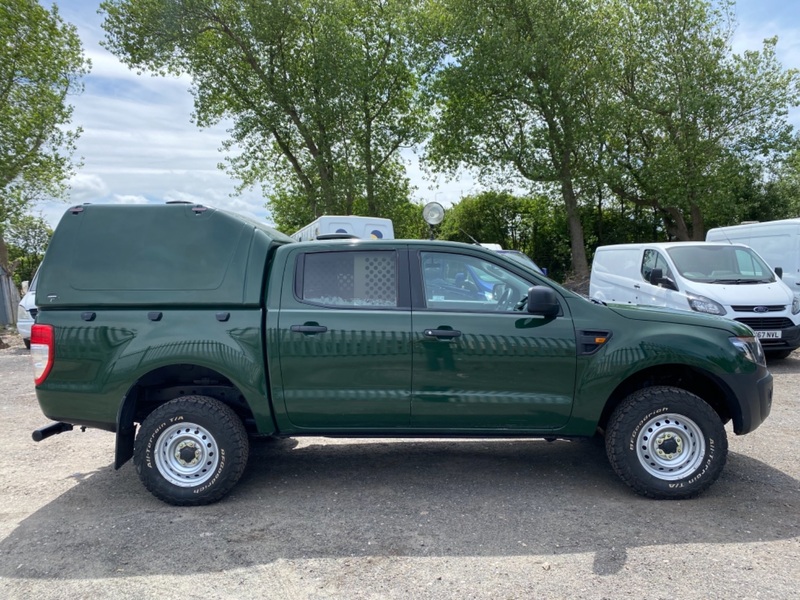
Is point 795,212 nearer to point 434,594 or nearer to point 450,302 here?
point 450,302

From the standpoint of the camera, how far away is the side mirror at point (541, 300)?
4039 millimetres

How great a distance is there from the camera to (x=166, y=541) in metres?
3.72

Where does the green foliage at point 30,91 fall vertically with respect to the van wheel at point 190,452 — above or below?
above

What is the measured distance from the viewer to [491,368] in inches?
165

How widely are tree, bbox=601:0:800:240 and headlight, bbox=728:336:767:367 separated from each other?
15.8 metres

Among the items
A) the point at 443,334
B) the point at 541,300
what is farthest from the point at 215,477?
the point at 541,300

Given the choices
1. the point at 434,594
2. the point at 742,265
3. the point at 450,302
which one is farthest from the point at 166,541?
the point at 742,265

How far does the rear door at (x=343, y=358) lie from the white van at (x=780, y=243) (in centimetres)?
887

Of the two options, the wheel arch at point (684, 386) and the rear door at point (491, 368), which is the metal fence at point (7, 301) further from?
the wheel arch at point (684, 386)

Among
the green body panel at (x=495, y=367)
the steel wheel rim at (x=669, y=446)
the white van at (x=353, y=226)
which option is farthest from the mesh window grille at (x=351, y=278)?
the white van at (x=353, y=226)

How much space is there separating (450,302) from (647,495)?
192cm

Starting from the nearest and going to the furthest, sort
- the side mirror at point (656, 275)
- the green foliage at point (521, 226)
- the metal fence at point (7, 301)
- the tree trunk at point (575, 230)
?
the side mirror at point (656, 275) < the metal fence at point (7, 301) < the tree trunk at point (575, 230) < the green foliage at point (521, 226)

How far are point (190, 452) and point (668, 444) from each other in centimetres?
337

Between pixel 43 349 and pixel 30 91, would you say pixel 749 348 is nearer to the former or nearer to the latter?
pixel 43 349
